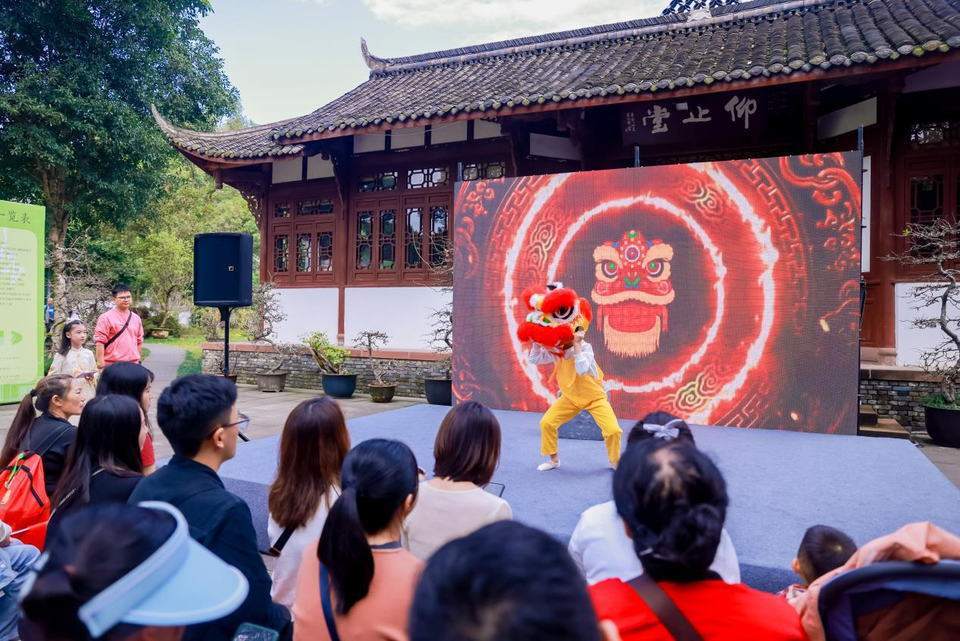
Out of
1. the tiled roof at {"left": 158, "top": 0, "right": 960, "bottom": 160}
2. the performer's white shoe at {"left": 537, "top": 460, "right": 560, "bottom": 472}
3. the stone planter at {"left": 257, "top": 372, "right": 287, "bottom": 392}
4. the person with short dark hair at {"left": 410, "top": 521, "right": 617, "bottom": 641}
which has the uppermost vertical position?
the tiled roof at {"left": 158, "top": 0, "right": 960, "bottom": 160}

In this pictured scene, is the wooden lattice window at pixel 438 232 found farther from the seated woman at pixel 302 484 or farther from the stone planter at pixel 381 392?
the seated woman at pixel 302 484

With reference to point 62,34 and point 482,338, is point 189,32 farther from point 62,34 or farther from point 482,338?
point 482,338

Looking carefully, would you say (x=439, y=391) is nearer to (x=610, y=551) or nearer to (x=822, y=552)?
(x=822, y=552)

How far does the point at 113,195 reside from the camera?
41.5 ft

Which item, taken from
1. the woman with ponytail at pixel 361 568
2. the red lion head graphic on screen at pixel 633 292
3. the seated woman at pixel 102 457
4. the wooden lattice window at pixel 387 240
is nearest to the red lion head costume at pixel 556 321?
the red lion head graphic on screen at pixel 633 292

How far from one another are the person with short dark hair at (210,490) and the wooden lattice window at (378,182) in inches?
295

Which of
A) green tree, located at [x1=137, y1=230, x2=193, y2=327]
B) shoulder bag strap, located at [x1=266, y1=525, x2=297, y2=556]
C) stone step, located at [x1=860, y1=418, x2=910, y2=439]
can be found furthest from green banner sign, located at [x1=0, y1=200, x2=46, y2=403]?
green tree, located at [x1=137, y1=230, x2=193, y2=327]

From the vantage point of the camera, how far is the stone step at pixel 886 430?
20.3ft

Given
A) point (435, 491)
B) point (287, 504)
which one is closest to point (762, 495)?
point (435, 491)

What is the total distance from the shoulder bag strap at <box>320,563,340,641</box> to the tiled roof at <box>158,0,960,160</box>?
6.26 metres

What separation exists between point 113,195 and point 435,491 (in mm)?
13205

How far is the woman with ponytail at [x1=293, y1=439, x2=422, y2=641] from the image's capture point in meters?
1.31

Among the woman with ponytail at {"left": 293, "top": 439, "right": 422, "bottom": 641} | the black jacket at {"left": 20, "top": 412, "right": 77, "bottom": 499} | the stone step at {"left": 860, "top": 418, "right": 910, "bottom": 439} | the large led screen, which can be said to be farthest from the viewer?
the stone step at {"left": 860, "top": 418, "right": 910, "bottom": 439}

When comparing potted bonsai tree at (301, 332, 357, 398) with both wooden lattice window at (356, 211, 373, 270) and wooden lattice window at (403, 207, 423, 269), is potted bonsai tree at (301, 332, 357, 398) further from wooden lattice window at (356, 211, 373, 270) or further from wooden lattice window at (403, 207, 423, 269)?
wooden lattice window at (403, 207, 423, 269)
